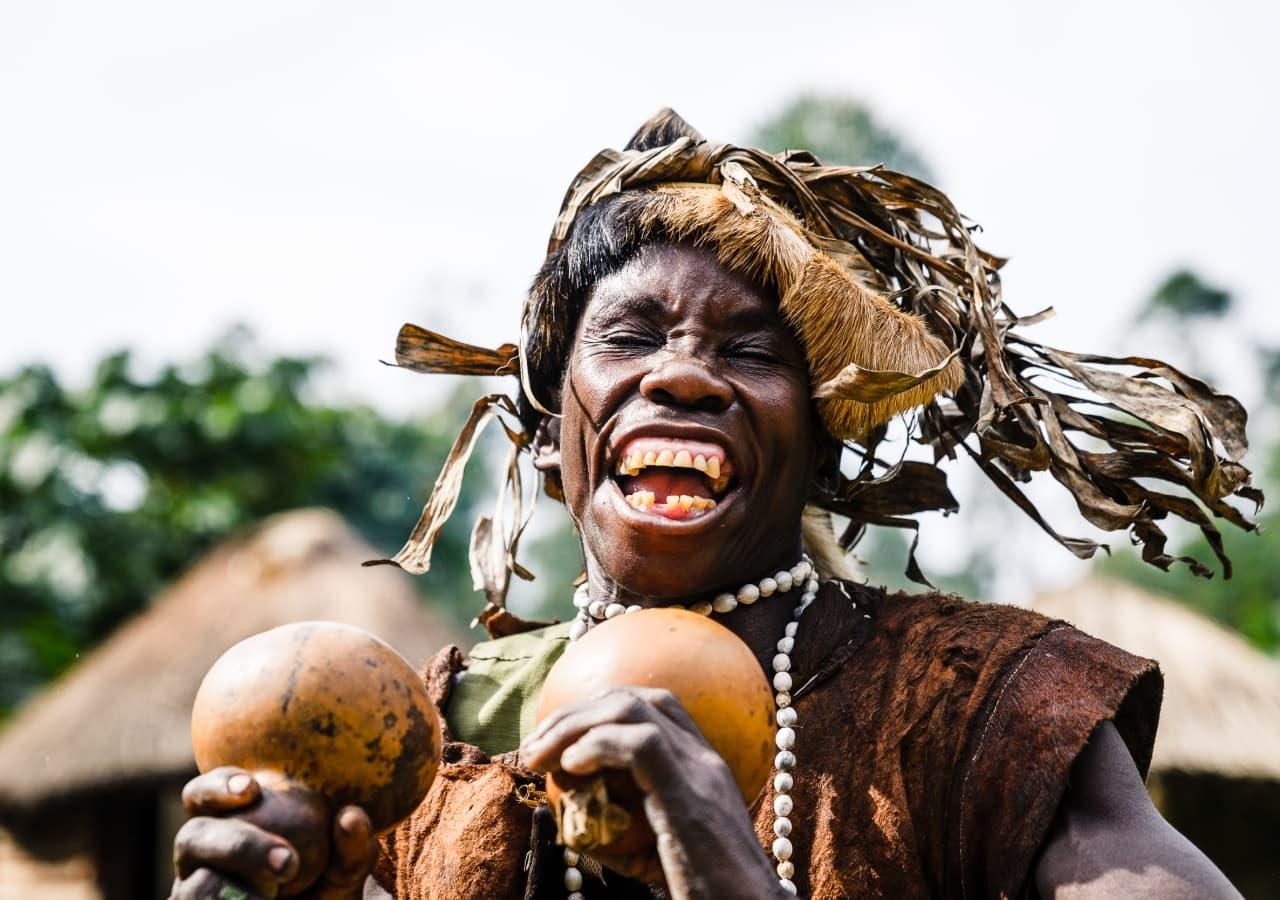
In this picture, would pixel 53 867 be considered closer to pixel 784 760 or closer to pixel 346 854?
pixel 784 760

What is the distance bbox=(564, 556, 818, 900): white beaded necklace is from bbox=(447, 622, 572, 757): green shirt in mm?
116

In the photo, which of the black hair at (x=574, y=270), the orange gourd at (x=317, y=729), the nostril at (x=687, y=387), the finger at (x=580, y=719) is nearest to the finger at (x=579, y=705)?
the finger at (x=580, y=719)

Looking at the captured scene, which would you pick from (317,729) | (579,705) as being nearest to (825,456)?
(579,705)

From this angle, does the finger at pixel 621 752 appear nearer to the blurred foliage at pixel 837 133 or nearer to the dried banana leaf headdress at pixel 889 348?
the dried banana leaf headdress at pixel 889 348

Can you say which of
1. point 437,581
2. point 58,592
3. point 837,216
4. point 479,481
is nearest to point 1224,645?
point 837,216

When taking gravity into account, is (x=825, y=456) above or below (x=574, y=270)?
below

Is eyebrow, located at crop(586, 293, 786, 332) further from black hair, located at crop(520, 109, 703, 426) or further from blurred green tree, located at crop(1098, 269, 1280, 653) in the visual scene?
blurred green tree, located at crop(1098, 269, 1280, 653)

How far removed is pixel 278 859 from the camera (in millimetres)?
2127

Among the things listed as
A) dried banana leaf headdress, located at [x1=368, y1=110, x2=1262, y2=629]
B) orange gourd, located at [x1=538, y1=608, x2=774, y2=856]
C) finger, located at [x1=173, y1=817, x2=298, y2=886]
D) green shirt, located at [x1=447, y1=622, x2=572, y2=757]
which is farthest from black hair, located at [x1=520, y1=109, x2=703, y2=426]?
finger, located at [x1=173, y1=817, x2=298, y2=886]

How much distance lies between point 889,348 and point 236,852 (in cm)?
182

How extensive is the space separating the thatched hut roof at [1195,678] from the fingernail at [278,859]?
30.3 feet

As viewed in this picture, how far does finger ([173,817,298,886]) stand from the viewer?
2121mm

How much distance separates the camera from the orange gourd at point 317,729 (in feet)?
7.48

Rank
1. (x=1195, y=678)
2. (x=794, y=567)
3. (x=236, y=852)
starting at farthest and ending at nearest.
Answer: (x=1195, y=678) < (x=794, y=567) < (x=236, y=852)
